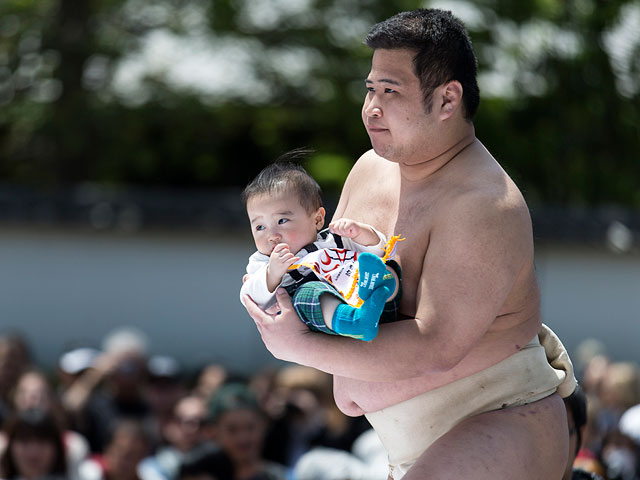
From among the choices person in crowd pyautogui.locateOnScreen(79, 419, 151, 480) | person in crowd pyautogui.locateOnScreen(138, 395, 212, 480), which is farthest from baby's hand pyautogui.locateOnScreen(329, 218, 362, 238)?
person in crowd pyautogui.locateOnScreen(79, 419, 151, 480)

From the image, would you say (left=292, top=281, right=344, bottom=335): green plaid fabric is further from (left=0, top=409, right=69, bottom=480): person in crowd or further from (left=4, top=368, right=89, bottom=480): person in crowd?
(left=4, top=368, right=89, bottom=480): person in crowd

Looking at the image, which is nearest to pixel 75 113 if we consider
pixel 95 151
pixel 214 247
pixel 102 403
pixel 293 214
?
pixel 95 151

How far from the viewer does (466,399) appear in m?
2.36

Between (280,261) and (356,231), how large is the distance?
205 mm

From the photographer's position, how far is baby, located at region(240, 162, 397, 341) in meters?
2.19

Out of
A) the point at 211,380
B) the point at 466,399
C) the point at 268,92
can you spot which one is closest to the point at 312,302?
the point at 466,399

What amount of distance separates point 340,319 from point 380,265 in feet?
0.52

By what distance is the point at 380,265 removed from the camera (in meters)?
2.20

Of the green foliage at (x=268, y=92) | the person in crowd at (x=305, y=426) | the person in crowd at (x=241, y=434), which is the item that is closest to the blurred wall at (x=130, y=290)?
the green foliage at (x=268, y=92)

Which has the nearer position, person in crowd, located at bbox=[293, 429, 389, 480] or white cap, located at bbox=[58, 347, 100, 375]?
person in crowd, located at bbox=[293, 429, 389, 480]

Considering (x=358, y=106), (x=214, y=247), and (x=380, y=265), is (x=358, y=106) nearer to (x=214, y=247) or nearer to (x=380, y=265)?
(x=214, y=247)

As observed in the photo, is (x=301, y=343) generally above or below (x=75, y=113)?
above

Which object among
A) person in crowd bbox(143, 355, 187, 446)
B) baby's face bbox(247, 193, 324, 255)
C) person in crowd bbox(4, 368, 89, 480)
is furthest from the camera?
person in crowd bbox(143, 355, 187, 446)

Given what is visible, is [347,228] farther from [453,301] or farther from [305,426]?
[305,426]
